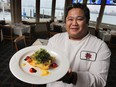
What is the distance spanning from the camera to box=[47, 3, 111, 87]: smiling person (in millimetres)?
888

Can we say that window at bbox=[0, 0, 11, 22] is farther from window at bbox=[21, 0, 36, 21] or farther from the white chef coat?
the white chef coat

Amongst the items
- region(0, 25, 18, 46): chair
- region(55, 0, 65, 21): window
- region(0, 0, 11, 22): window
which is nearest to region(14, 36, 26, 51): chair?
region(0, 25, 18, 46): chair

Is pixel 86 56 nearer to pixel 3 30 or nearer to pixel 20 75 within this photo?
pixel 20 75

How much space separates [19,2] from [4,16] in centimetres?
134

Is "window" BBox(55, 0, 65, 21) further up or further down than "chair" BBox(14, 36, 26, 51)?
further up

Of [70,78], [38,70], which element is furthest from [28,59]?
[70,78]

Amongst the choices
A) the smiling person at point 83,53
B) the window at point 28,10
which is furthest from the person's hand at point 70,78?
the window at point 28,10

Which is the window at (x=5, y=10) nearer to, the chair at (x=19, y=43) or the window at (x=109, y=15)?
the chair at (x=19, y=43)

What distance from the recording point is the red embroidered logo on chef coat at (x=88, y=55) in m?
0.93

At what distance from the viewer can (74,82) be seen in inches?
35.8

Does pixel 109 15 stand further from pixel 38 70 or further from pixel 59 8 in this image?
pixel 38 70

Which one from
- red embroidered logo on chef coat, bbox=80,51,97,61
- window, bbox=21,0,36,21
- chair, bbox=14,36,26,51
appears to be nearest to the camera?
red embroidered logo on chef coat, bbox=80,51,97,61

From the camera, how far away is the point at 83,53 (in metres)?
0.97

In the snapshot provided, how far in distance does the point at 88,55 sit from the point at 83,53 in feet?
0.15
